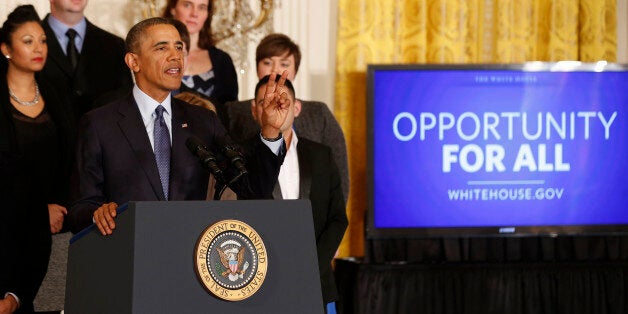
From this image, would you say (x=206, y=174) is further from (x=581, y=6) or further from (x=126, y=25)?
(x=581, y=6)

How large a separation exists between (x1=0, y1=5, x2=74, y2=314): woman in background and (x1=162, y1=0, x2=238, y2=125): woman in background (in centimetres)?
73

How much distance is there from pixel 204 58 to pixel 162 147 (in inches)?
74.5

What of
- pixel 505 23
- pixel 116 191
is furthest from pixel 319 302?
pixel 505 23

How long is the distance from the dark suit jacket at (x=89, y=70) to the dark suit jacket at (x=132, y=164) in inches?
56.0

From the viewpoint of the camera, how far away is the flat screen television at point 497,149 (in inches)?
204

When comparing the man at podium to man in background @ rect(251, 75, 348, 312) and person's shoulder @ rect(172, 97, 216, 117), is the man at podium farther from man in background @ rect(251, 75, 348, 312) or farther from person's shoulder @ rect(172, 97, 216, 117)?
man in background @ rect(251, 75, 348, 312)

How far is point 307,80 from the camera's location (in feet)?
18.7

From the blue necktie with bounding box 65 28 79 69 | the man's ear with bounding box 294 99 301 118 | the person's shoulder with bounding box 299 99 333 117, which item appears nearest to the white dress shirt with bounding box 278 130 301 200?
the man's ear with bounding box 294 99 301 118

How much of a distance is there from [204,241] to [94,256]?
0.32m

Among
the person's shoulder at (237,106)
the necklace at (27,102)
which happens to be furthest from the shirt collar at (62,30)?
the person's shoulder at (237,106)

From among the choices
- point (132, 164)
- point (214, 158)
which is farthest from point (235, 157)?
point (132, 164)

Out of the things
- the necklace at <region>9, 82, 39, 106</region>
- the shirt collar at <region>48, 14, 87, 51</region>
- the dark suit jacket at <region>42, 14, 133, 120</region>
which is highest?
the shirt collar at <region>48, 14, 87, 51</region>

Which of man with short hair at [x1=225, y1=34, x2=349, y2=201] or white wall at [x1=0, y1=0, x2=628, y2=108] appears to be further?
white wall at [x1=0, y1=0, x2=628, y2=108]

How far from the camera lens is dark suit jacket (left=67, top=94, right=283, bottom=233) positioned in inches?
99.0
